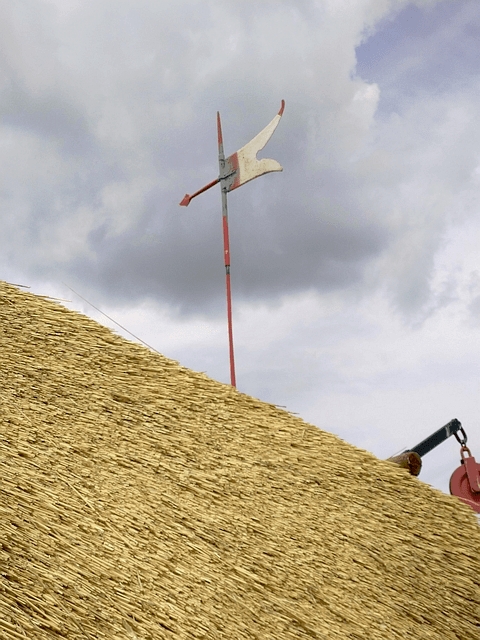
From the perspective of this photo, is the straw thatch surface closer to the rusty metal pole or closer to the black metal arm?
the black metal arm

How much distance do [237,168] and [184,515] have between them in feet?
13.5

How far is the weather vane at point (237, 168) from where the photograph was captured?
644cm

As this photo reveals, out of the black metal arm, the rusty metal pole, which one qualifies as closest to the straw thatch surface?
the black metal arm

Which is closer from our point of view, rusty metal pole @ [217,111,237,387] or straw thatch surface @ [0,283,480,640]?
straw thatch surface @ [0,283,480,640]

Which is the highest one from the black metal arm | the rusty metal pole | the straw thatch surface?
the rusty metal pole

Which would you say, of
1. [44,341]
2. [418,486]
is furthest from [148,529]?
[418,486]

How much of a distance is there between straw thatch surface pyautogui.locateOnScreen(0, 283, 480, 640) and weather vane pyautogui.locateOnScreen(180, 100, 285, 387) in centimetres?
239

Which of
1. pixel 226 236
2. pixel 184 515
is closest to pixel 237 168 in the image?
pixel 226 236

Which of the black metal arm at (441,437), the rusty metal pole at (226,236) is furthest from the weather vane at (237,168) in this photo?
the black metal arm at (441,437)

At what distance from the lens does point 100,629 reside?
116 inches

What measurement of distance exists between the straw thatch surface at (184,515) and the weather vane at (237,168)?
7.84 ft

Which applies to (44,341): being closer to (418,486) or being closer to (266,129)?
(418,486)

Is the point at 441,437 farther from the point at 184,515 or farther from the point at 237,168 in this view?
the point at 237,168

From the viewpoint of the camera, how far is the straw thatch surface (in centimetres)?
305
